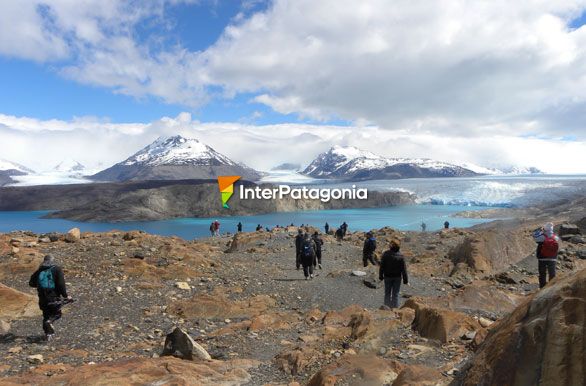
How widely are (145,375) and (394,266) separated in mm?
6810

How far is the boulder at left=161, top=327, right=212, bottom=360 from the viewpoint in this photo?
741 cm

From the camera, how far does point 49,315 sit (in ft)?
A: 29.2

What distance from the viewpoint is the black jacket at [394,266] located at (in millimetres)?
11078

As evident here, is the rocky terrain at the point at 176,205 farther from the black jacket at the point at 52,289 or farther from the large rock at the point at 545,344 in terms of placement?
the large rock at the point at 545,344

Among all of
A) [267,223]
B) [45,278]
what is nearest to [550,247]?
[45,278]

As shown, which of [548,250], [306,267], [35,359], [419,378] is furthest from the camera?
[306,267]

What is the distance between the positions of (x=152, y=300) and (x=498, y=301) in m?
9.24

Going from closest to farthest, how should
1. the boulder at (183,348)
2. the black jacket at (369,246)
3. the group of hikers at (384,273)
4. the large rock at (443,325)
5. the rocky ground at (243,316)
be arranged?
the rocky ground at (243,316)
the boulder at (183,348)
the large rock at (443,325)
the group of hikers at (384,273)
the black jacket at (369,246)

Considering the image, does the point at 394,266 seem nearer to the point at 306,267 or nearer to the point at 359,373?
the point at 359,373

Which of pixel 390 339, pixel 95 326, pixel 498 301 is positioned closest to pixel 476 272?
pixel 498 301

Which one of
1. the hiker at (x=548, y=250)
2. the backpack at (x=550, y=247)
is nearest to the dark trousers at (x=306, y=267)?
the hiker at (x=548, y=250)

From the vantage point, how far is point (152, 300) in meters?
12.6

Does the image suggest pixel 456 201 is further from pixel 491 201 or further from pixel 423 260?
pixel 423 260

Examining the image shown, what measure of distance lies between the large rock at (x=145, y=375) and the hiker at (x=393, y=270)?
5.25m
